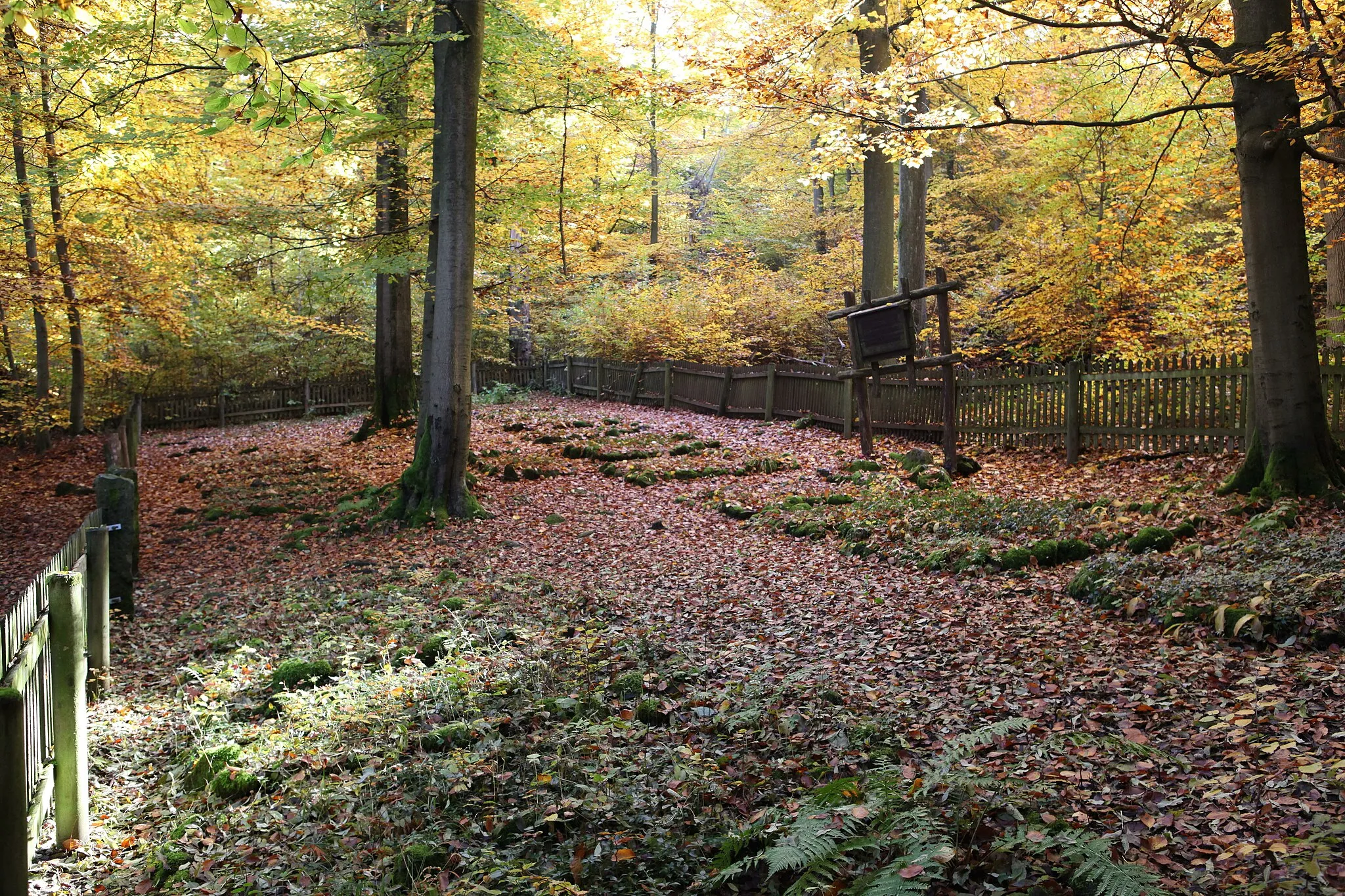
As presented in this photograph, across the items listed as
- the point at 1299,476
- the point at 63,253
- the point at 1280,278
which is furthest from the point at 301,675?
the point at 63,253

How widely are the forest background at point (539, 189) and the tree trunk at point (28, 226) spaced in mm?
94

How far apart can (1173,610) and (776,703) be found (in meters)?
2.85

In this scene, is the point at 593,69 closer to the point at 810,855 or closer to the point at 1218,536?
the point at 1218,536

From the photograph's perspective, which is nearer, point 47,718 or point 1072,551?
point 47,718

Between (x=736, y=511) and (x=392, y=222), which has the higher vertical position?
(x=392, y=222)

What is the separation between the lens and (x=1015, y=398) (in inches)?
538

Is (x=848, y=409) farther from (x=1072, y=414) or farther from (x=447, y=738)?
(x=447, y=738)

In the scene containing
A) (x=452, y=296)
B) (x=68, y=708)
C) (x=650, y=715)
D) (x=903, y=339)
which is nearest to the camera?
(x=68, y=708)

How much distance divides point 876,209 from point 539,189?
6490 mm

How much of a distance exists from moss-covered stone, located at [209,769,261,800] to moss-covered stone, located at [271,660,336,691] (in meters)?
1.31

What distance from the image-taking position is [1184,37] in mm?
8102

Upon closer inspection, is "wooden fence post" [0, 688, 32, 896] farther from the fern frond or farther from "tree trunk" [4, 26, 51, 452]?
"tree trunk" [4, 26, 51, 452]

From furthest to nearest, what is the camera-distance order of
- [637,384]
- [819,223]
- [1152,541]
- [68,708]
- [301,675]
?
[819,223] → [637,384] → [1152,541] → [301,675] → [68,708]

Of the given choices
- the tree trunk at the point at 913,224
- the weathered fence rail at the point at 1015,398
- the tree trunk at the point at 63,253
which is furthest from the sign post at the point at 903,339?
the tree trunk at the point at 63,253
